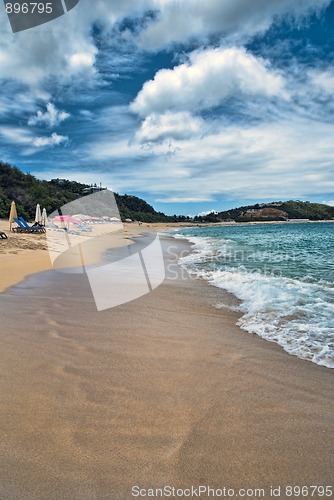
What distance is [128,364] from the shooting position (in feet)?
11.4

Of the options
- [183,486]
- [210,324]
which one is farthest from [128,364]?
[210,324]

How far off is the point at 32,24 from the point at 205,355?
9.15 meters

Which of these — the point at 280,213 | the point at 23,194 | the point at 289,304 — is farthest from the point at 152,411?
the point at 280,213

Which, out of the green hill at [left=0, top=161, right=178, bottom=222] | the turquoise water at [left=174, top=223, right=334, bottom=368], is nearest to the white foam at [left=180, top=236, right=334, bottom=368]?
the turquoise water at [left=174, top=223, right=334, bottom=368]

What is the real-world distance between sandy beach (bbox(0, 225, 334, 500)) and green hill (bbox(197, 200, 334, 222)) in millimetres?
148511

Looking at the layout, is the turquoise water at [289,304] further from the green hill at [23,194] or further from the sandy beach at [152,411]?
the green hill at [23,194]

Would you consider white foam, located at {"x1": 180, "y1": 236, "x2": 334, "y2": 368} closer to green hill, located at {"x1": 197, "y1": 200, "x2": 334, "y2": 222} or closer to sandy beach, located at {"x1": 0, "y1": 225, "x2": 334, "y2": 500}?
sandy beach, located at {"x1": 0, "y1": 225, "x2": 334, "y2": 500}

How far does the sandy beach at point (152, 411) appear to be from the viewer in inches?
76.4

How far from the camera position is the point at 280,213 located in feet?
516

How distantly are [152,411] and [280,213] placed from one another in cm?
16739

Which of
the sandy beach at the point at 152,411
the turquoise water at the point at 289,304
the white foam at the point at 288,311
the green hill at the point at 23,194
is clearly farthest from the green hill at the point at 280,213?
the sandy beach at the point at 152,411

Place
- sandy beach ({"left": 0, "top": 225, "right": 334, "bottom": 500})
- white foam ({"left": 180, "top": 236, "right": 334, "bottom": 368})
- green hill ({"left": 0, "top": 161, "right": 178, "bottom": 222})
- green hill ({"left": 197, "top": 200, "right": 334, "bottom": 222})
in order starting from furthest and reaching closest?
green hill ({"left": 197, "top": 200, "right": 334, "bottom": 222})
green hill ({"left": 0, "top": 161, "right": 178, "bottom": 222})
white foam ({"left": 180, "top": 236, "right": 334, "bottom": 368})
sandy beach ({"left": 0, "top": 225, "right": 334, "bottom": 500})

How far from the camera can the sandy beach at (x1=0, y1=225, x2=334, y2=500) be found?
1.94 meters

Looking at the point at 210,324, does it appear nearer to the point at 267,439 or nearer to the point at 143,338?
the point at 143,338
